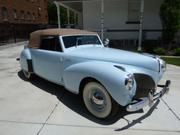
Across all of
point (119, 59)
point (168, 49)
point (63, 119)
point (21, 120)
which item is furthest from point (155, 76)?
point (168, 49)

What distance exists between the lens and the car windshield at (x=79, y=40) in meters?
5.66

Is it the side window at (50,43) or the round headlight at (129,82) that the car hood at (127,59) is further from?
the side window at (50,43)

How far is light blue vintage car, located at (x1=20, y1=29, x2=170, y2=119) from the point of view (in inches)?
154

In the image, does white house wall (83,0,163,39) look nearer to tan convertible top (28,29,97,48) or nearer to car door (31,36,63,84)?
tan convertible top (28,29,97,48)

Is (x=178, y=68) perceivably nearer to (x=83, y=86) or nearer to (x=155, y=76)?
(x=155, y=76)

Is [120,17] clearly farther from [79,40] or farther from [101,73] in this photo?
[101,73]

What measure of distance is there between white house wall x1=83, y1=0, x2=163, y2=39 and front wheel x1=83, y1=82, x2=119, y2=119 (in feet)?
35.8

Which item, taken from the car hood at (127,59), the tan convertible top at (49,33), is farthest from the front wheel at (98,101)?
the tan convertible top at (49,33)

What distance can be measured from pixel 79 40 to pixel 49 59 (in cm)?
94

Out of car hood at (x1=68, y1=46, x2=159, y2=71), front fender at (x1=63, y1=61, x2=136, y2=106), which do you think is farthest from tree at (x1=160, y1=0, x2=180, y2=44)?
front fender at (x1=63, y1=61, x2=136, y2=106)

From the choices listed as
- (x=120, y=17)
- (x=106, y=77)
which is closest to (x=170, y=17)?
(x=120, y=17)

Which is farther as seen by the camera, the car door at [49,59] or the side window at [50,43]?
the side window at [50,43]

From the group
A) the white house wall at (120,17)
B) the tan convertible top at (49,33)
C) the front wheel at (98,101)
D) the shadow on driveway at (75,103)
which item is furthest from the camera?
the white house wall at (120,17)

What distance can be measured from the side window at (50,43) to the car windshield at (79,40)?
8.3 inches
